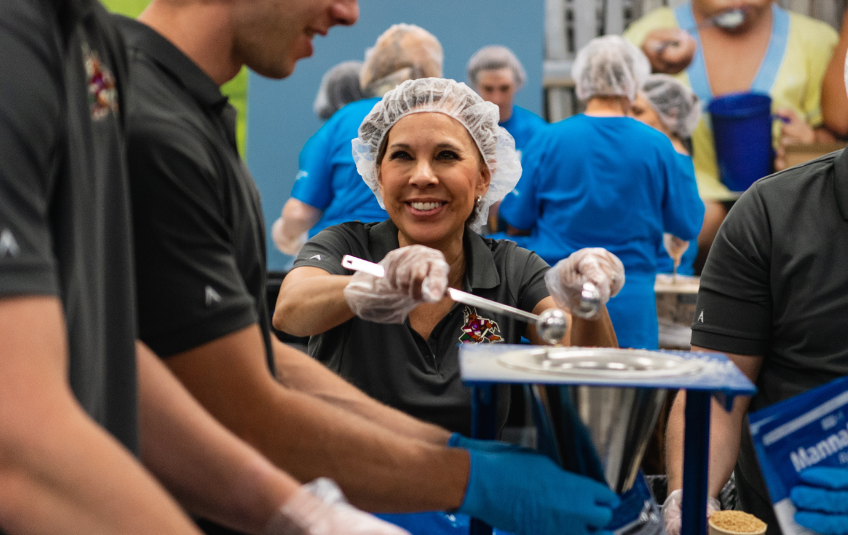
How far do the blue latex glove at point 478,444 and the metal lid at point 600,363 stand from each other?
11 centimetres

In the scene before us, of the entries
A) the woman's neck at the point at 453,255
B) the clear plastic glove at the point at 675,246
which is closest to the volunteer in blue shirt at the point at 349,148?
the woman's neck at the point at 453,255

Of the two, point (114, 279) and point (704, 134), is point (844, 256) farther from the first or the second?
point (704, 134)

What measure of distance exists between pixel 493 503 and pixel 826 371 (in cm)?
72

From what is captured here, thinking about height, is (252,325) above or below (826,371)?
above

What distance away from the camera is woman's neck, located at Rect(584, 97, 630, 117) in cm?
273

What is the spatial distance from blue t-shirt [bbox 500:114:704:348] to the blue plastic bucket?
126 centimetres

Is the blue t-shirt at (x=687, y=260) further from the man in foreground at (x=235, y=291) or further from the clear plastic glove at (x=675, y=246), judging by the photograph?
the man in foreground at (x=235, y=291)

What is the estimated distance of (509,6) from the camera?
3.85 m

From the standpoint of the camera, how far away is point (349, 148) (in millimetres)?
2430

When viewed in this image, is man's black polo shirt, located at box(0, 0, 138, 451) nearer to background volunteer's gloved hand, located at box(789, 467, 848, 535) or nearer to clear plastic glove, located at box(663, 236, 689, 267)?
background volunteer's gloved hand, located at box(789, 467, 848, 535)

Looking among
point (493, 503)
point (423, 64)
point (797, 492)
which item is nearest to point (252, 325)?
point (493, 503)

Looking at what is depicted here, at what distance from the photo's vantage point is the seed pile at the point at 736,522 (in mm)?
897

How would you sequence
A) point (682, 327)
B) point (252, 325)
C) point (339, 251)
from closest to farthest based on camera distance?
point (252, 325)
point (339, 251)
point (682, 327)

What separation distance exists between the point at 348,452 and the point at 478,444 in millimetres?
171
